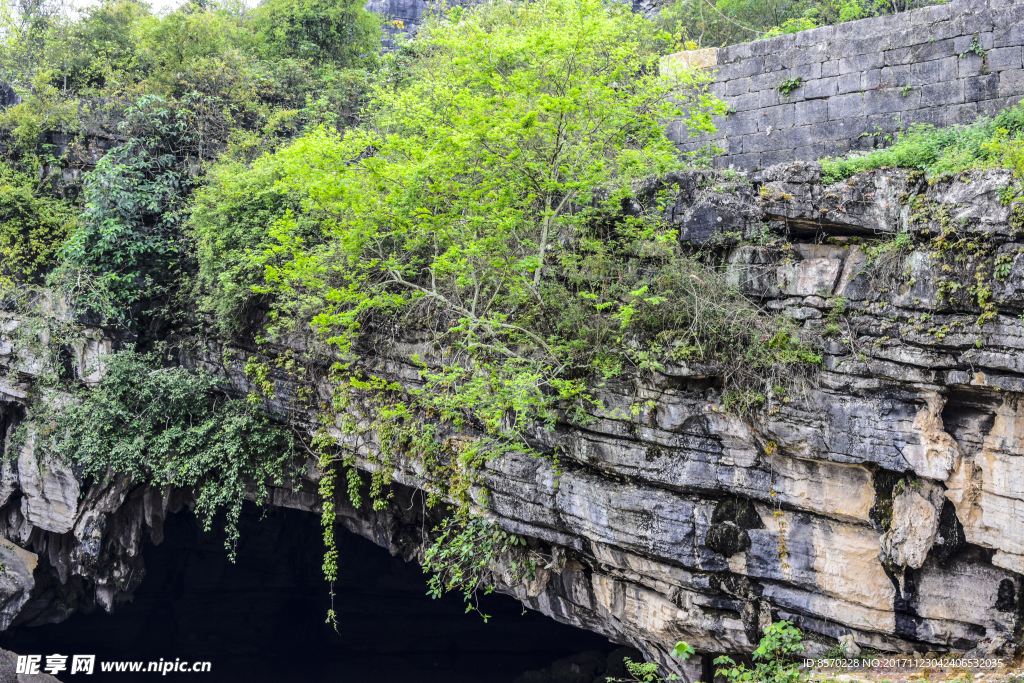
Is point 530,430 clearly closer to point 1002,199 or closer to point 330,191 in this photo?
point 330,191

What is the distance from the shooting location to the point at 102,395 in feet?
31.2

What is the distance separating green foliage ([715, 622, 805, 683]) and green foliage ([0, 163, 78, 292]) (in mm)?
11063

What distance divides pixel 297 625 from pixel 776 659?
36.5ft

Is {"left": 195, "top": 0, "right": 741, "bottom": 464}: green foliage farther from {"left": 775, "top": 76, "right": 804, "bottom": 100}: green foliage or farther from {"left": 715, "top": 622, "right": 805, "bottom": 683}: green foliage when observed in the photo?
{"left": 715, "top": 622, "right": 805, "bottom": 683}: green foliage

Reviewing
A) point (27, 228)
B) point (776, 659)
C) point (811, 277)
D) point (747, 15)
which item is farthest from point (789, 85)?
point (27, 228)

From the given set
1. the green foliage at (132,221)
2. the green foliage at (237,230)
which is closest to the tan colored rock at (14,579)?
the green foliage at (132,221)

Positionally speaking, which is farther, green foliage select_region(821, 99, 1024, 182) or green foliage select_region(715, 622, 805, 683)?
green foliage select_region(821, 99, 1024, 182)

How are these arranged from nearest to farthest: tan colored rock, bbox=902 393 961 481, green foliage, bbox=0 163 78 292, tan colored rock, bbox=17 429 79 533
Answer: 1. tan colored rock, bbox=902 393 961 481
2. tan colored rock, bbox=17 429 79 533
3. green foliage, bbox=0 163 78 292

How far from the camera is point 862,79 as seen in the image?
7.15m

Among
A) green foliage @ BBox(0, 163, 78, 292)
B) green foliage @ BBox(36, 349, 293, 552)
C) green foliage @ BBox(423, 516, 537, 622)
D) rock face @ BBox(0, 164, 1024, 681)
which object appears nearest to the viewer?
rock face @ BBox(0, 164, 1024, 681)

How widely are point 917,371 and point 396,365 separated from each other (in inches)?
215

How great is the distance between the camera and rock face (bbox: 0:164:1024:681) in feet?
16.4

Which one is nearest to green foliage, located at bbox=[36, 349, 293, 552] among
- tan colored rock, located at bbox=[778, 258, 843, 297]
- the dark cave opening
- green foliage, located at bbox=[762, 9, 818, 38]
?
the dark cave opening

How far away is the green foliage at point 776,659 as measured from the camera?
204 inches
